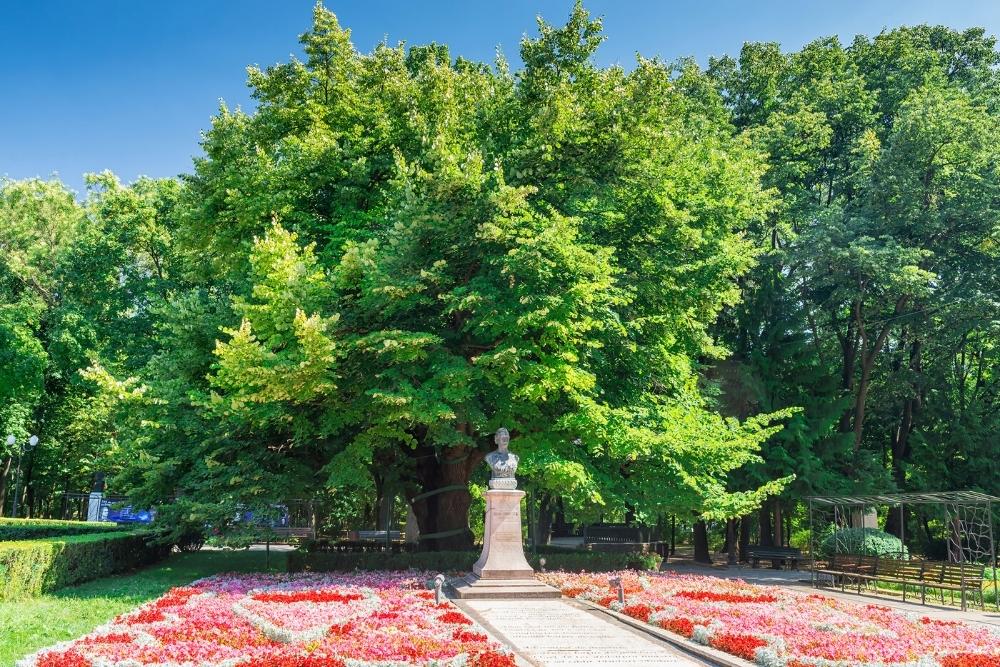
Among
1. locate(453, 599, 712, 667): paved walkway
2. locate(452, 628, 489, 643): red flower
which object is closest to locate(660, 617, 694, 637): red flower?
locate(453, 599, 712, 667): paved walkway

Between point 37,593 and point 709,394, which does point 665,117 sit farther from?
point 37,593

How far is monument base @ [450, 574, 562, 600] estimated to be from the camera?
14.7 metres

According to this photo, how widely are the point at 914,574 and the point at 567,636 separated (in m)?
13.4

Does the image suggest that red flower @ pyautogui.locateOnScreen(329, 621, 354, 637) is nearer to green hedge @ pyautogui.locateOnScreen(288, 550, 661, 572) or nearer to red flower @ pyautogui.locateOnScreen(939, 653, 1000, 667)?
red flower @ pyautogui.locateOnScreen(939, 653, 1000, 667)

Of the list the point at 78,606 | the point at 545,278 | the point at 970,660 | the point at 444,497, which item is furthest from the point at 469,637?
the point at 444,497

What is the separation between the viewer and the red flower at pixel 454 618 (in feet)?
37.5

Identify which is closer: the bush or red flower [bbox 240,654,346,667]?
red flower [bbox 240,654,346,667]

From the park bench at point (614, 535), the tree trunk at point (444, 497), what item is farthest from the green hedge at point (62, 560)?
the park bench at point (614, 535)

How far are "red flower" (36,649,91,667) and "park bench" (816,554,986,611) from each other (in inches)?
691

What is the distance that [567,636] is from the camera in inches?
426

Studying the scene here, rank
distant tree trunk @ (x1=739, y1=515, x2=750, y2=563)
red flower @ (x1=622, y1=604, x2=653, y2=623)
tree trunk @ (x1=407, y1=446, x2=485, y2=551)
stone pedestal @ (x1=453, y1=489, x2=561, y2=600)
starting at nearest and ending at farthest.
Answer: red flower @ (x1=622, y1=604, x2=653, y2=623)
stone pedestal @ (x1=453, y1=489, x2=561, y2=600)
tree trunk @ (x1=407, y1=446, x2=485, y2=551)
distant tree trunk @ (x1=739, y1=515, x2=750, y2=563)

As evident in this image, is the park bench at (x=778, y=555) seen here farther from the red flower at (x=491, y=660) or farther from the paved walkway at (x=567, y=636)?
the red flower at (x=491, y=660)

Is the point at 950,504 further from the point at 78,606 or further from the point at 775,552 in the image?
the point at 78,606

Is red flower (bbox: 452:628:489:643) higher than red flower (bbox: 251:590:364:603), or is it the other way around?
red flower (bbox: 452:628:489:643)
